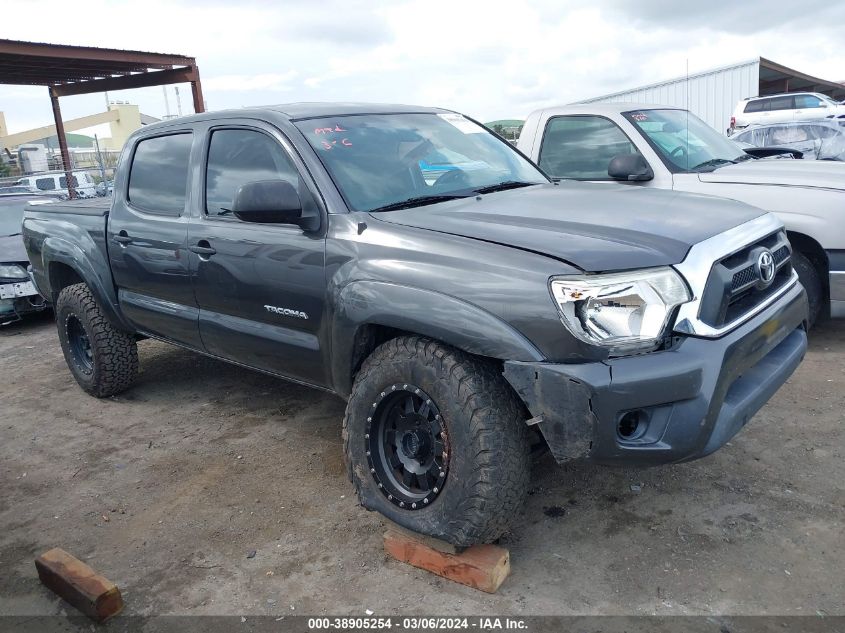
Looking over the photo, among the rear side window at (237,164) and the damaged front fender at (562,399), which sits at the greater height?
the rear side window at (237,164)

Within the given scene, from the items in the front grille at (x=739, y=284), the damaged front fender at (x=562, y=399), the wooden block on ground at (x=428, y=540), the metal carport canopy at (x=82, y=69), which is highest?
the metal carport canopy at (x=82, y=69)

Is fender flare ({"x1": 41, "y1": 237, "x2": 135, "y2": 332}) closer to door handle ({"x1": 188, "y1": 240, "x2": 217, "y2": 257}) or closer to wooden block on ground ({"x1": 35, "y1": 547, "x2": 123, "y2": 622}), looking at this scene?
door handle ({"x1": 188, "y1": 240, "x2": 217, "y2": 257})

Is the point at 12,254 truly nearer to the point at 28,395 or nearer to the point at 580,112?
the point at 28,395

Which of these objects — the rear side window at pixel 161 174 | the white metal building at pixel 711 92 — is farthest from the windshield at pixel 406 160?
the white metal building at pixel 711 92

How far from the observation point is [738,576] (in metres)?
2.58

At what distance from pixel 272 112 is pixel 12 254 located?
542 centimetres

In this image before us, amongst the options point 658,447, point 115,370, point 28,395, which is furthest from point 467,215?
point 28,395

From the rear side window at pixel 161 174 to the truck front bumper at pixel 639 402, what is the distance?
2.46 m

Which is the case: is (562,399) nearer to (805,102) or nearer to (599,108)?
(599,108)

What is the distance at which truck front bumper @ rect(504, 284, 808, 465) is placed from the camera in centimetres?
228

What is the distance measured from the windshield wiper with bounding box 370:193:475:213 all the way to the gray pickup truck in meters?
0.01

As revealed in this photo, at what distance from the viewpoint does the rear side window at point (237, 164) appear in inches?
133

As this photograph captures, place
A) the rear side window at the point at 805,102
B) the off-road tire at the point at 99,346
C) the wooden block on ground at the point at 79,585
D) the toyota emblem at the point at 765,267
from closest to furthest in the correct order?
the wooden block on ground at the point at 79,585 < the toyota emblem at the point at 765,267 < the off-road tire at the point at 99,346 < the rear side window at the point at 805,102

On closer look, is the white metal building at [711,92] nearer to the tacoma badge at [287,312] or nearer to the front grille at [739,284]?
the front grille at [739,284]
